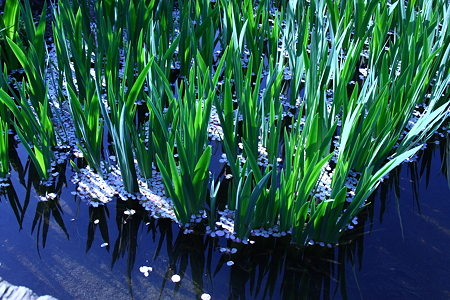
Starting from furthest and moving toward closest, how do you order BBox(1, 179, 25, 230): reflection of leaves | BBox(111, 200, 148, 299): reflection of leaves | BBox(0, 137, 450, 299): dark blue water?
BBox(1, 179, 25, 230): reflection of leaves
BBox(111, 200, 148, 299): reflection of leaves
BBox(0, 137, 450, 299): dark blue water

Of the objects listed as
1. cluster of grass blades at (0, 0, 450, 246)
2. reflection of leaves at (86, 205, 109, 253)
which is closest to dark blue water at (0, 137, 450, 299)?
reflection of leaves at (86, 205, 109, 253)

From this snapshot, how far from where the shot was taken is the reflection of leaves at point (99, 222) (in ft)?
6.34

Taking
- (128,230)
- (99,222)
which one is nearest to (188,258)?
(128,230)

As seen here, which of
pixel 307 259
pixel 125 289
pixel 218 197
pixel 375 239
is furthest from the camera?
pixel 218 197

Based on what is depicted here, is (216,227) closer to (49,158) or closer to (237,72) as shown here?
(237,72)

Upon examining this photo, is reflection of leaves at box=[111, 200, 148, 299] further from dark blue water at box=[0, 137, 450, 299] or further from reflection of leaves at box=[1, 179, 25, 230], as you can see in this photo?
reflection of leaves at box=[1, 179, 25, 230]

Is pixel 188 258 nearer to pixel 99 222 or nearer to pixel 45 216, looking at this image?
pixel 99 222

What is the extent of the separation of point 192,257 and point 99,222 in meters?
0.46

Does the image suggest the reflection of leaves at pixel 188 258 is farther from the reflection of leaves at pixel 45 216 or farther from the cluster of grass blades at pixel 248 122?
the reflection of leaves at pixel 45 216

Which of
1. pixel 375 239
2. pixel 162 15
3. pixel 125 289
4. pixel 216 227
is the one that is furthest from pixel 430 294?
pixel 162 15

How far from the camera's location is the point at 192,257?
188cm

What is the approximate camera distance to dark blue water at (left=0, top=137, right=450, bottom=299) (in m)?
1.74

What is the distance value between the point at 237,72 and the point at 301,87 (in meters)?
0.94

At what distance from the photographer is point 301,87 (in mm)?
3080
